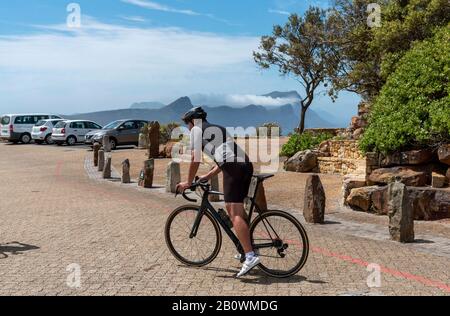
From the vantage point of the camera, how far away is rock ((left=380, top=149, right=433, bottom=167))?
11.7 metres

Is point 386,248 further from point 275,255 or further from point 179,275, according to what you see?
point 179,275

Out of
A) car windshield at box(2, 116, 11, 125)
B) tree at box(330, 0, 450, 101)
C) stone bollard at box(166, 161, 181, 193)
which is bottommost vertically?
stone bollard at box(166, 161, 181, 193)

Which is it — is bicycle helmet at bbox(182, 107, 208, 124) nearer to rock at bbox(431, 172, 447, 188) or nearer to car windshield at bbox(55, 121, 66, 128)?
rock at bbox(431, 172, 447, 188)

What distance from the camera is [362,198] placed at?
36.9ft

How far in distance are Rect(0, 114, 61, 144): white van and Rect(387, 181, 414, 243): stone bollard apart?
116 ft

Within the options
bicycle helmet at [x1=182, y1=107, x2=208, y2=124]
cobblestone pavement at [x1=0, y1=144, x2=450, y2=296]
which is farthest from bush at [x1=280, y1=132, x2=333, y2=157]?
bicycle helmet at [x1=182, y1=107, x2=208, y2=124]

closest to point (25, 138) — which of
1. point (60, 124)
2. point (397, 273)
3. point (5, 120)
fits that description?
A: point (5, 120)

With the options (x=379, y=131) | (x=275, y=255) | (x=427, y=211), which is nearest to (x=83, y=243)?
(x=275, y=255)

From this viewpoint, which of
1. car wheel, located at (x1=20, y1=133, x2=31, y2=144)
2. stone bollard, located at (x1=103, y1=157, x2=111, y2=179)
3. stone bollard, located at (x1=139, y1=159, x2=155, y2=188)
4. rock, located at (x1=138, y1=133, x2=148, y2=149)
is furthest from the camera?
car wheel, located at (x1=20, y1=133, x2=31, y2=144)

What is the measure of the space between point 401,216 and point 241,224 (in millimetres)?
3369

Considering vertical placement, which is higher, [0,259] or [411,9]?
[411,9]
